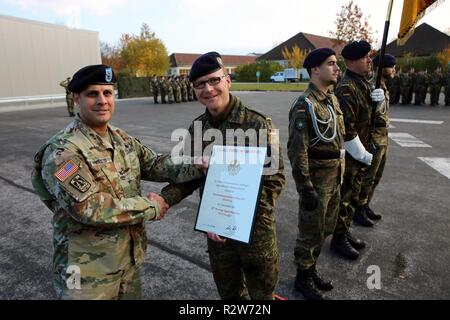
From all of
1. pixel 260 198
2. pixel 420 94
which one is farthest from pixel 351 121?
pixel 420 94

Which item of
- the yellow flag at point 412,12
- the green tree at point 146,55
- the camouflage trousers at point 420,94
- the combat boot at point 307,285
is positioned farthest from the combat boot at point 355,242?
the green tree at point 146,55

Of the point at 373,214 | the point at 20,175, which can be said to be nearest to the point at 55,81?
the point at 20,175

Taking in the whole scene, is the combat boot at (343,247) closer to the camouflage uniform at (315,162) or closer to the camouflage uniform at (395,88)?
the camouflage uniform at (315,162)

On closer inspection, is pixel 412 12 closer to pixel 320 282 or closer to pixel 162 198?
pixel 320 282

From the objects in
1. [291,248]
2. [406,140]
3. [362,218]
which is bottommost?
[291,248]

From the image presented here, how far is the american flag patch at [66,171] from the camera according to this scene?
156 centimetres

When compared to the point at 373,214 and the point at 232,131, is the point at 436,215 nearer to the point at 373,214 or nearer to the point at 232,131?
the point at 373,214

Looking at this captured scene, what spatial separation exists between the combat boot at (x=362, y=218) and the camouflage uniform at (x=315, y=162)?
1.42 meters

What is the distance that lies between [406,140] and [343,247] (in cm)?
650

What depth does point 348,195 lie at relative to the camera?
338 centimetres

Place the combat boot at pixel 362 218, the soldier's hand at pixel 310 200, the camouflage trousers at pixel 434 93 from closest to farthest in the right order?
the soldier's hand at pixel 310 200, the combat boot at pixel 362 218, the camouflage trousers at pixel 434 93
